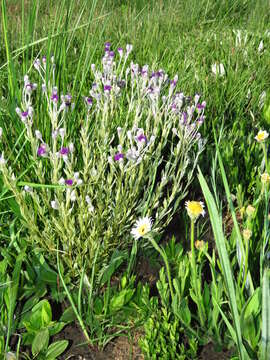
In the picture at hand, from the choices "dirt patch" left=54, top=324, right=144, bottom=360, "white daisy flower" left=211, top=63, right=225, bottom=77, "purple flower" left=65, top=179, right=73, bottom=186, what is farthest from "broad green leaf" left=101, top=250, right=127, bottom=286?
"white daisy flower" left=211, top=63, right=225, bottom=77

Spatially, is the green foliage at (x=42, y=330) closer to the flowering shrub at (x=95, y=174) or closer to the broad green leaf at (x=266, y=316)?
the flowering shrub at (x=95, y=174)

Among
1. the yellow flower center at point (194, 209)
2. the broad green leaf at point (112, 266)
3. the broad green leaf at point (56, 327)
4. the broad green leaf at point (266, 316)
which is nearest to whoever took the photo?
the broad green leaf at point (266, 316)

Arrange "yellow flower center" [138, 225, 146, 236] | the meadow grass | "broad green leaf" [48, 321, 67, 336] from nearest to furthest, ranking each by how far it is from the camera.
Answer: "yellow flower center" [138, 225, 146, 236] → "broad green leaf" [48, 321, 67, 336] → the meadow grass

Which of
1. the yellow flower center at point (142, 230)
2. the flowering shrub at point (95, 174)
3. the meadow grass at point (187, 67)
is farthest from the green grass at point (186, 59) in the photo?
the yellow flower center at point (142, 230)

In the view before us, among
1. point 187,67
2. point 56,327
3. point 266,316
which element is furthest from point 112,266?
point 187,67

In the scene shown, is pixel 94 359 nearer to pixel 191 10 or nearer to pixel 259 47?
pixel 259 47

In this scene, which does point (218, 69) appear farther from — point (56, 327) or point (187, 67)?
point (56, 327)

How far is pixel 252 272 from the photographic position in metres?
1.61

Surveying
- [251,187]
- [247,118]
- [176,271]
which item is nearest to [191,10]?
[247,118]

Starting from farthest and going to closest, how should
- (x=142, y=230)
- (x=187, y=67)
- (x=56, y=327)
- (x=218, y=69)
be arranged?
(x=218, y=69)
(x=187, y=67)
(x=56, y=327)
(x=142, y=230)

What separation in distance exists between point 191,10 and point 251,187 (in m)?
2.67

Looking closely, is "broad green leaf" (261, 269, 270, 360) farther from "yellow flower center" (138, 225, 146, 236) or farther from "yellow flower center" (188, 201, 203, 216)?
"yellow flower center" (138, 225, 146, 236)

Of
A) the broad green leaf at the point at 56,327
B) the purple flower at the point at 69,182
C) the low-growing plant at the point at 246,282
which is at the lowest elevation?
the broad green leaf at the point at 56,327

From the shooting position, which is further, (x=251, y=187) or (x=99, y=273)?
(x=251, y=187)
